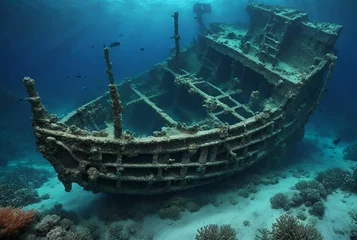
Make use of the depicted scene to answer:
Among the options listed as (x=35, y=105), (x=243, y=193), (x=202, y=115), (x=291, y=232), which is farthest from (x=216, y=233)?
(x=202, y=115)

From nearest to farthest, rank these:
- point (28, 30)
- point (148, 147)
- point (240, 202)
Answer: point (148, 147), point (240, 202), point (28, 30)

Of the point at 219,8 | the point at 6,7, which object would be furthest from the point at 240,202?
the point at 219,8

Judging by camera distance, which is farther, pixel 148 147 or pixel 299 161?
pixel 299 161

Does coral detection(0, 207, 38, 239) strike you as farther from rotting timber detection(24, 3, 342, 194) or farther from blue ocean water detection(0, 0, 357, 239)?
rotting timber detection(24, 3, 342, 194)

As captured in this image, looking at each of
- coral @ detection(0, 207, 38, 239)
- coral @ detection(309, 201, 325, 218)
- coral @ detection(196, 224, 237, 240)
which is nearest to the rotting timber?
coral @ detection(0, 207, 38, 239)

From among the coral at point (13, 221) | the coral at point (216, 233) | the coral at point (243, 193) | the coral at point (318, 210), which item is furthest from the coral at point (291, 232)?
the coral at point (13, 221)

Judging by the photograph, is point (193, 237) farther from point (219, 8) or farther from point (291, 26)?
point (219, 8)

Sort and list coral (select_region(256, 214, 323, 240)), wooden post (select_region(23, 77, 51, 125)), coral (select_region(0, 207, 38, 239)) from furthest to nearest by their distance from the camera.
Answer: coral (select_region(256, 214, 323, 240)), wooden post (select_region(23, 77, 51, 125)), coral (select_region(0, 207, 38, 239))
